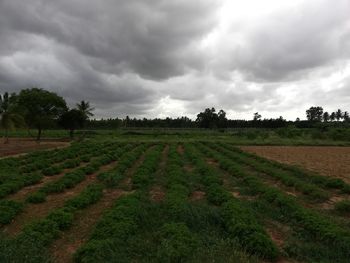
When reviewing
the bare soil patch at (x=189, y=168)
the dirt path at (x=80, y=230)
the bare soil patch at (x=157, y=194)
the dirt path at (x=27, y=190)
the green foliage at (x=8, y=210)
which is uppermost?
the green foliage at (x=8, y=210)

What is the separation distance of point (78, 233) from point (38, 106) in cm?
5305

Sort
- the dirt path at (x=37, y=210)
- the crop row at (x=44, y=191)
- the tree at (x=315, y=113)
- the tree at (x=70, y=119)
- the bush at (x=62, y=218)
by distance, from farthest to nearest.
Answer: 1. the tree at (x=315, y=113)
2. the tree at (x=70, y=119)
3. the crop row at (x=44, y=191)
4. the dirt path at (x=37, y=210)
5. the bush at (x=62, y=218)

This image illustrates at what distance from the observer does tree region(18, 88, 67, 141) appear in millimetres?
56531

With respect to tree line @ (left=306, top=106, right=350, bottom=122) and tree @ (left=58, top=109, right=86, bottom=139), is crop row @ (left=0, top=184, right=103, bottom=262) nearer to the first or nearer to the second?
tree @ (left=58, top=109, right=86, bottom=139)

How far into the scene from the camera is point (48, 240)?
7855mm

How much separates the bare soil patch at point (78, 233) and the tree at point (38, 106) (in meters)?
48.4

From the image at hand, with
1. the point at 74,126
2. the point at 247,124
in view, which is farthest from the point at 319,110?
the point at 74,126

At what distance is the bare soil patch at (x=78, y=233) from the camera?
291 inches

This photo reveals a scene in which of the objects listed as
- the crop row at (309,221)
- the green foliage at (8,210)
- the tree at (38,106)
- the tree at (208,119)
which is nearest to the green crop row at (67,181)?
the green foliage at (8,210)

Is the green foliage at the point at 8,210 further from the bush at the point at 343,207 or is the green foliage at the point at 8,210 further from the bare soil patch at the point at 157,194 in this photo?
the bush at the point at 343,207

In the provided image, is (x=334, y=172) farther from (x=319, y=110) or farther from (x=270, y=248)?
(x=319, y=110)

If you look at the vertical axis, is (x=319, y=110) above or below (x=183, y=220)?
above

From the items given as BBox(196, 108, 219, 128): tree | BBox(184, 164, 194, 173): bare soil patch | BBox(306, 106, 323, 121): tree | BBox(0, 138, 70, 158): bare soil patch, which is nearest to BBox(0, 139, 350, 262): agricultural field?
BBox(184, 164, 194, 173): bare soil patch

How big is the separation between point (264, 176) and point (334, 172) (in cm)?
558
